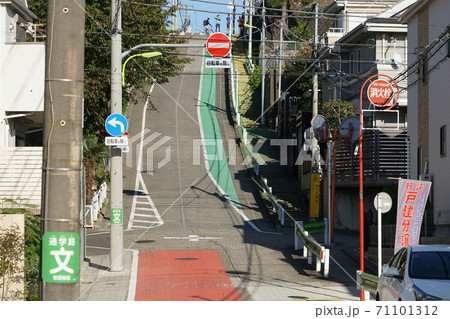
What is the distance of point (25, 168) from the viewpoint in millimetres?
27750

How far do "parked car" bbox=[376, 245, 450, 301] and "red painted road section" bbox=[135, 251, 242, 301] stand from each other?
564 centimetres

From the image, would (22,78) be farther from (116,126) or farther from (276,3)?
(276,3)

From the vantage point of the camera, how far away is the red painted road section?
18125 millimetres

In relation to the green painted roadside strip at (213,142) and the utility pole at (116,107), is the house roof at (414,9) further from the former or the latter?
the utility pole at (116,107)

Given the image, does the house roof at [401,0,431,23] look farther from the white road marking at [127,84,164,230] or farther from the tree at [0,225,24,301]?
the tree at [0,225,24,301]

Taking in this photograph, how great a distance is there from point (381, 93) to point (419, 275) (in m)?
14.2

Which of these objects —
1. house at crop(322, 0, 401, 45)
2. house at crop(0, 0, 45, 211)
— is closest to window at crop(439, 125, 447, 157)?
house at crop(0, 0, 45, 211)

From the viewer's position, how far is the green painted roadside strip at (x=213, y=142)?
42.2 metres

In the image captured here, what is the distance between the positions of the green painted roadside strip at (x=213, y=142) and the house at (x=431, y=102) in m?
10.3

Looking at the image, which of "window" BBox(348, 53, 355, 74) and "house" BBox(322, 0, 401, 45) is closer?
"window" BBox(348, 53, 355, 74)

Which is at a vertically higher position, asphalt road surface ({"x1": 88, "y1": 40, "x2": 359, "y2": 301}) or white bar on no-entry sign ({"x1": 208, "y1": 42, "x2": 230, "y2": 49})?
white bar on no-entry sign ({"x1": 208, "y1": 42, "x2": 230, "y2": 49})

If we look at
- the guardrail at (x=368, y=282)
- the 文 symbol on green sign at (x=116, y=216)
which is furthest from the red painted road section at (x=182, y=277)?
the guardrail at (x=368, y=282)

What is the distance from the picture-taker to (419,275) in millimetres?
11969

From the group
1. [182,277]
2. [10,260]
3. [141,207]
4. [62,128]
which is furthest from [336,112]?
[62,128]
